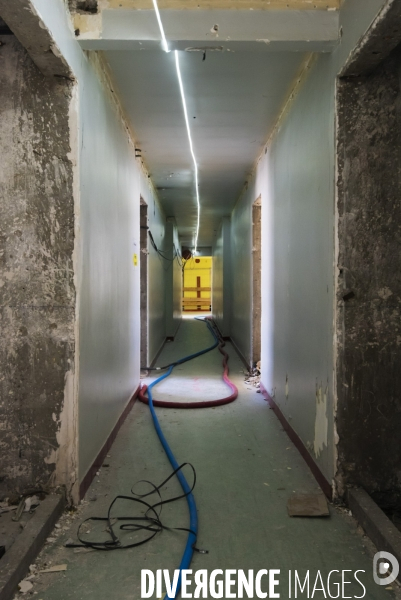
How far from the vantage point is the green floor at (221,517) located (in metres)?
1.63

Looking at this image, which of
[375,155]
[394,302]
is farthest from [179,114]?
[394,302]

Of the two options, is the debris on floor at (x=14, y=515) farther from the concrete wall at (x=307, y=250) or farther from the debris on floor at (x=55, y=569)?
the concrete wall at (x=307, y=250)

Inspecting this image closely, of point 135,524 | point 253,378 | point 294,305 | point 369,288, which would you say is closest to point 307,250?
point 294,305

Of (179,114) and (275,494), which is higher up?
(179,114)

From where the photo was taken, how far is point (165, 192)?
638 centimetres

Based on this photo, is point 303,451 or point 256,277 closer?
point 303,451

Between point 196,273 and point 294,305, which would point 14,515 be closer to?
point 294,305

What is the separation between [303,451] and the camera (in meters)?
2.79

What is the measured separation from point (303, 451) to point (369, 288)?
4.13 feet

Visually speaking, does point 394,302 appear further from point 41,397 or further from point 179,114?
point 179,114

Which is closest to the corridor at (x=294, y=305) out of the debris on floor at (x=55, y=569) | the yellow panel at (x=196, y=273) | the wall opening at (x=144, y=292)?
the debris on floor at (x=55, y=569)

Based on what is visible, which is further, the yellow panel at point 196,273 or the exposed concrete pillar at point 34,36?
the yellow panel at point 196,273

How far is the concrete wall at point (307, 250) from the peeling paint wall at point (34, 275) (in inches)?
52.5

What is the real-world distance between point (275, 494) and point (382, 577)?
76cm
